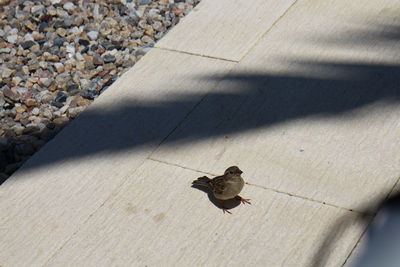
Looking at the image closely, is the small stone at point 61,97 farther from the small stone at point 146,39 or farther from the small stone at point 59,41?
the small stone at point 146,39

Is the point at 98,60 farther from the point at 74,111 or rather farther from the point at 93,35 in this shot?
the point at 74,111

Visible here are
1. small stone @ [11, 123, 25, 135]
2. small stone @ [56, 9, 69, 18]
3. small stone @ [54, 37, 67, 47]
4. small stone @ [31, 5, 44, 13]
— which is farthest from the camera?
small stone @ [31, 5, 44, 13]

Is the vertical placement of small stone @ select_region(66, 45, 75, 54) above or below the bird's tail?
below

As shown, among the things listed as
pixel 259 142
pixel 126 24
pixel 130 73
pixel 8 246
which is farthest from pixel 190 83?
pixel 8 246

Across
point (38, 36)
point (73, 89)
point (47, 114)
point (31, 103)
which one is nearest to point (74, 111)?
point (47, 114)

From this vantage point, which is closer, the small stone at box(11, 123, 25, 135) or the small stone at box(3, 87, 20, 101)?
the small stone at box(11, 123, 25, 135)

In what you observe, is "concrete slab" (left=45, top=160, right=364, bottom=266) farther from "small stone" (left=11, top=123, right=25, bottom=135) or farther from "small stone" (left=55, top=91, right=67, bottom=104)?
"small stone" (left=55, top=91, right=67, bottom=104)

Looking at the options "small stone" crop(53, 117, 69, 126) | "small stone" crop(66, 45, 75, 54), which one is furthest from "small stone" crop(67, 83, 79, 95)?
"small stone" crop(66, 45, 75, 54)
